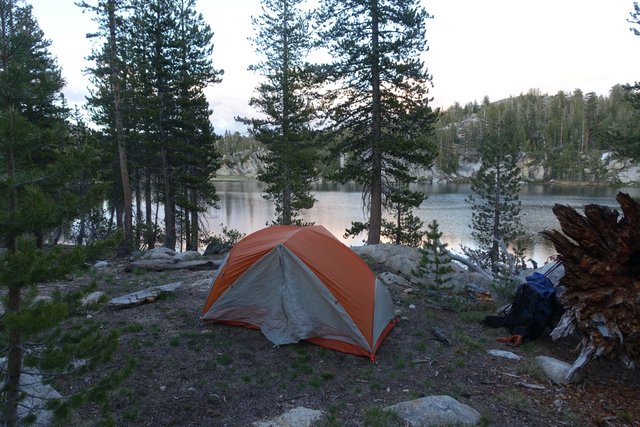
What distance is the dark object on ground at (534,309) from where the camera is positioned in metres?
6.66

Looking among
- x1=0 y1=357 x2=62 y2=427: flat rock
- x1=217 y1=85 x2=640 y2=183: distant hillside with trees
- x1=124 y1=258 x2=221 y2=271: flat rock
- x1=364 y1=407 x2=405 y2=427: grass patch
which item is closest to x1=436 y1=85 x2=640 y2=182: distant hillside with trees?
x1=217 y1=85 x2=640 y2=183: distant hillside with trees

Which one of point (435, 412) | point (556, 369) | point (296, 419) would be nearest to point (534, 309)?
point (556, 369)

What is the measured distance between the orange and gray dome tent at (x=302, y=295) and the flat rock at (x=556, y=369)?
232 centimetres

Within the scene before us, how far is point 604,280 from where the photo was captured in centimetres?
548

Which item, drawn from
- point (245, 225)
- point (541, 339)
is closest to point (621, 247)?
point (541, 339)

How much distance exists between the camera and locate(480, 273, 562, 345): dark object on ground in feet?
21.8

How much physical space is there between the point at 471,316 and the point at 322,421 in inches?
178

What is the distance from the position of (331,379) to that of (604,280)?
393 centimetres

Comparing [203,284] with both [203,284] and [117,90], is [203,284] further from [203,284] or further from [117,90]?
[117,90]

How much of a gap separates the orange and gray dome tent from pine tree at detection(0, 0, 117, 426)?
319 cm

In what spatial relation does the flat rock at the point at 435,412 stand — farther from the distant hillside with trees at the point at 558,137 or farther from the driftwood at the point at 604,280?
the distant hillside with trees at the point at 558,137

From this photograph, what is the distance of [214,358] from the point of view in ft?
19.1

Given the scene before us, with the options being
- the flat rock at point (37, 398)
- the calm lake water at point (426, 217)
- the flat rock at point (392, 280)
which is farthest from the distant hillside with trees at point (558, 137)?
the flat rock at point (37, 398)

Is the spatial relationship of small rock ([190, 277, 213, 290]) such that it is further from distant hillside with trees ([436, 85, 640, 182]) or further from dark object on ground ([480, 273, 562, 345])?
distant hillside with trees ([436, 85, 640, 182])
